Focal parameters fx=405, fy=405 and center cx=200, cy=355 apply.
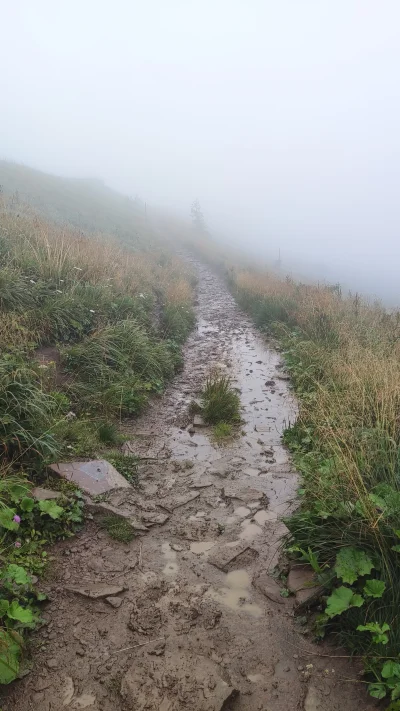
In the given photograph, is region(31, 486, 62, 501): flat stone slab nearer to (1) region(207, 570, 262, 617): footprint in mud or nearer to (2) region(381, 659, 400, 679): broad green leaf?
(1) region(207, 570, 262, 617): footprint in mud

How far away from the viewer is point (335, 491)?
3.46 meters

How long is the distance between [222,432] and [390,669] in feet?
13.9

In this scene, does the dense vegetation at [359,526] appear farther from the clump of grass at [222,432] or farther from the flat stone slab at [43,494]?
the flat stone slab at [43,494]

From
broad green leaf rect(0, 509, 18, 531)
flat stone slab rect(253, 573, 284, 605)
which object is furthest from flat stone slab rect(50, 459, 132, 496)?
flat stone slab rect(253, 573, 284, 605)

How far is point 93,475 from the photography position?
453 centimetres

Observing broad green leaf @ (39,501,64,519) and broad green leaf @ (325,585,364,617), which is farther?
broad green leaf @ (39,501,64,519)

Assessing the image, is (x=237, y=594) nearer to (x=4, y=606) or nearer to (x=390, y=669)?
(x=390, y=669)

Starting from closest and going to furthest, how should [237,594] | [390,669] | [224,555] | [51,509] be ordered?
[390,669] < [237,594] < [51,509] < [224,555]

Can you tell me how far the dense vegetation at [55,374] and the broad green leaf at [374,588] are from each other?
2.18 m

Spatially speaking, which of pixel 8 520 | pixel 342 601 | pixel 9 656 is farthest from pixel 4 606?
pixel 342 601

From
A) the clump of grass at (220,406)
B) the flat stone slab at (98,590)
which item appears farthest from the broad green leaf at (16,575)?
the clump of grass at (220,406)

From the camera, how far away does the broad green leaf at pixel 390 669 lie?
7.54 ft

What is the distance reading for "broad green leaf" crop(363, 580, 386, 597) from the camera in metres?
2.56

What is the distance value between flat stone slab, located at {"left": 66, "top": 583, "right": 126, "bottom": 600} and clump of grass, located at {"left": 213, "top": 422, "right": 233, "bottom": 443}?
318cm
